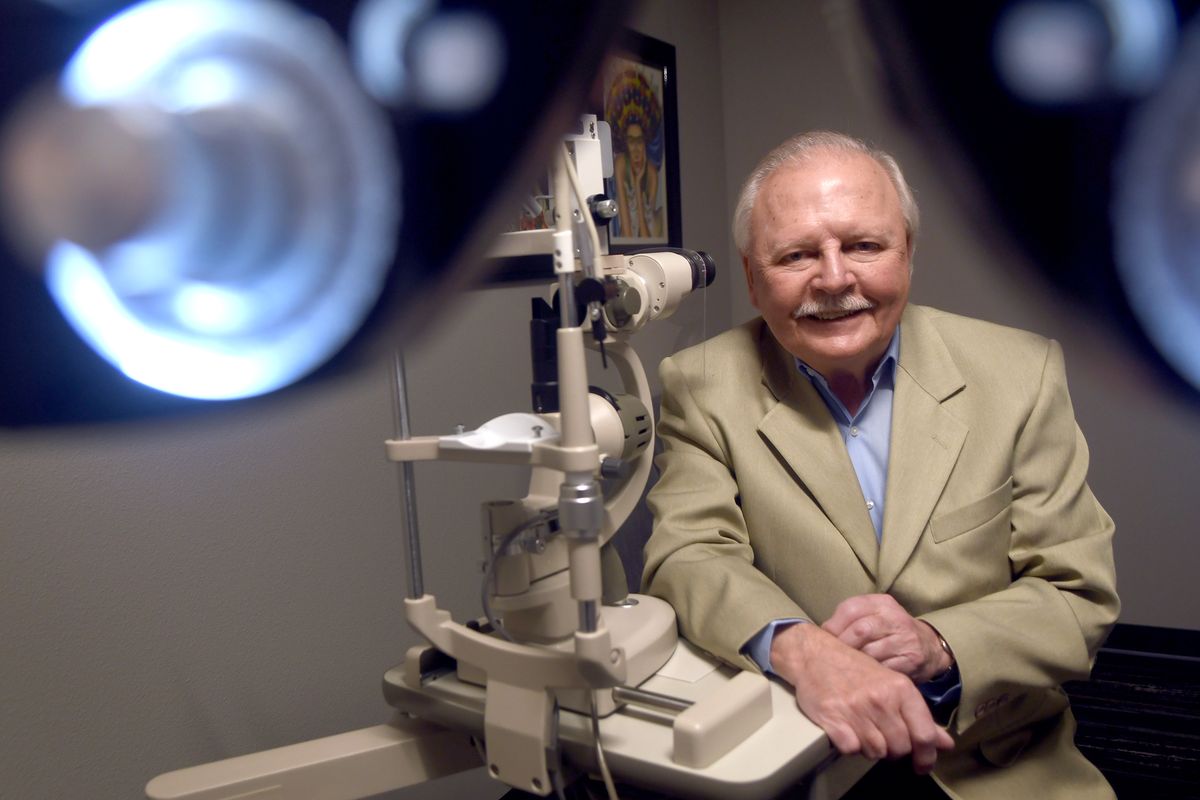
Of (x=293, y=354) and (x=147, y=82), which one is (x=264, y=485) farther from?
(x=147, y=82)

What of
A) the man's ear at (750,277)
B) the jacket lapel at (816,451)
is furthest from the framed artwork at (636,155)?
the jacket lapel at (816,451)

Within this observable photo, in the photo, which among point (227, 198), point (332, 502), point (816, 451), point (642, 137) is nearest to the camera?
point (227, 198)

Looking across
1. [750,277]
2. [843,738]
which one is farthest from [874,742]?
[750,277]

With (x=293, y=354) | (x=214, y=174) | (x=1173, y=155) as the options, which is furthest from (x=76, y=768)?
(x=1173, y=155)

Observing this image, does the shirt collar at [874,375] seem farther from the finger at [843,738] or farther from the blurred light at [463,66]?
the blurred light at [463,66]

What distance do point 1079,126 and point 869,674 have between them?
454 mm

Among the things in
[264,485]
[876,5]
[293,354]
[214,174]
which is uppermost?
[876,5]

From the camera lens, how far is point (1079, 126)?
0.64 m

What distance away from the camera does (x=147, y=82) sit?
496 millimetres

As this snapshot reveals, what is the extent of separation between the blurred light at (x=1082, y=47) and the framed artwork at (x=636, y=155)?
0.25 metres

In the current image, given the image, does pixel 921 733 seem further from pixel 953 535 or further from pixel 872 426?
pixel 872 426

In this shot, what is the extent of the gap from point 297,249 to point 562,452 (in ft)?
0.71

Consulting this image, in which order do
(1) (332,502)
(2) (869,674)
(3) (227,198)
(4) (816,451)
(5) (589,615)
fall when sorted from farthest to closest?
(1) (332,502) → (4) (816,451) → (2) (869,674) → (5) (589,615) → (3) (227,198)

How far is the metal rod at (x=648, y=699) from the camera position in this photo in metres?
0.72
